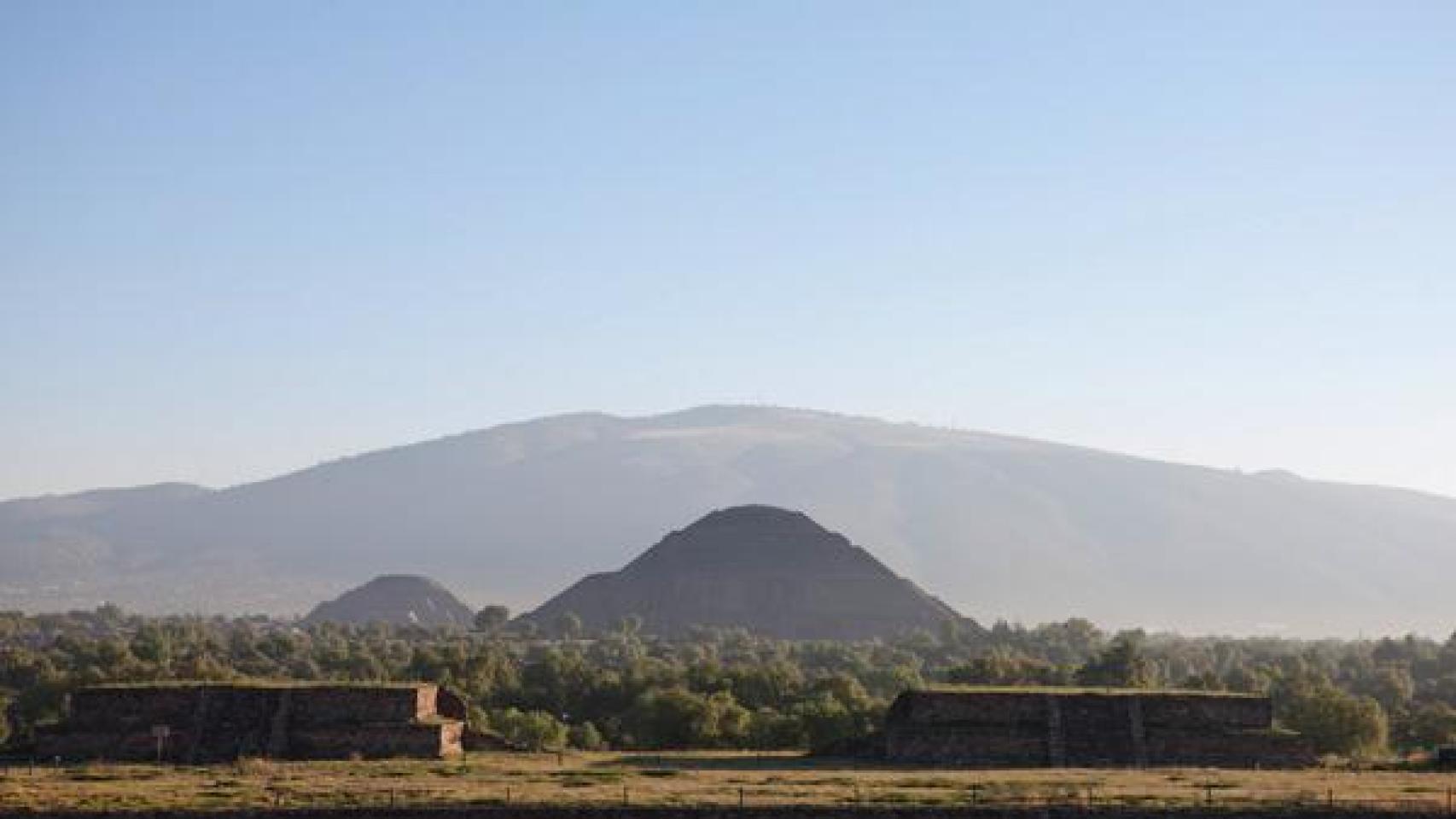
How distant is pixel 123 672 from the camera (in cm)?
9925

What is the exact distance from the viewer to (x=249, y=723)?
6544cm

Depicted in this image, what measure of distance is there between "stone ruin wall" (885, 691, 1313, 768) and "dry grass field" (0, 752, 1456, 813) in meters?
2.10

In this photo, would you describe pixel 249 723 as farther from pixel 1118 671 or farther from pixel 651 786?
pixel 1118 671

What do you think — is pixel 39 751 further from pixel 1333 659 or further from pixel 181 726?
pixel 1333 659

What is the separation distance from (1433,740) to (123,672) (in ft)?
214

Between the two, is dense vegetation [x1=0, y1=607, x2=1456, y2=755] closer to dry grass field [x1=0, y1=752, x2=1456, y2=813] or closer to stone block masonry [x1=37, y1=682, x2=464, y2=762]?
stone block masonry [x1=37, y1=682, x2=464, y2=762]

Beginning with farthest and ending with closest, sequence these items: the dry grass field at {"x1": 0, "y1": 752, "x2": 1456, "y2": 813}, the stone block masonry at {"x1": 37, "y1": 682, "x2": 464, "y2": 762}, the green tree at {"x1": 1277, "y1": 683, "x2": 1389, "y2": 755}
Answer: the green tree at {"x1": 1277, "y1": 683, "x2": 1389, "y2": 755} → the stone block masonry at {"x1": 37, "y1": 682, "x2": 464, "y2": 762} → the dry grass field at {"x1": 0, "y1": 752, "x2": 1456, "y2": 813}

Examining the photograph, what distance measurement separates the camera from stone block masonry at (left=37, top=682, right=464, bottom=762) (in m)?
64.4

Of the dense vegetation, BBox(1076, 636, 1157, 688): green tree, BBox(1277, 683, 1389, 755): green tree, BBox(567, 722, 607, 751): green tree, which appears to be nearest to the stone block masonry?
the dense vegetation

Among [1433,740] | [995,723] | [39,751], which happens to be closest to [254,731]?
[39,751]

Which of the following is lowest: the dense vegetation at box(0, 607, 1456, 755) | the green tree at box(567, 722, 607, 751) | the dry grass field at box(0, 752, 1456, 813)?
the dry grass field at box(0, 752, 1456, 813)

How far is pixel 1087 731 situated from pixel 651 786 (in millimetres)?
17670

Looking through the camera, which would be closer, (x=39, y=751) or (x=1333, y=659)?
(x=39, y=751)

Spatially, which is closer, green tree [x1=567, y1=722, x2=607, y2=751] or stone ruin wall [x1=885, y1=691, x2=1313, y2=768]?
stone ruin wall [x1=885, y1=691, x2=1313, y2=768]
